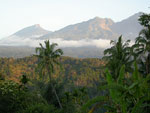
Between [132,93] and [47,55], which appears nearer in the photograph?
[132,93]

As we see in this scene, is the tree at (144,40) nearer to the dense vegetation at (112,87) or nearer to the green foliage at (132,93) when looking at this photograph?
the dense vegetation at (112,87)

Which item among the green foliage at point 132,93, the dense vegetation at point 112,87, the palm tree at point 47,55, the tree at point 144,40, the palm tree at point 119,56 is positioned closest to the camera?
the green foliage at point 132,93

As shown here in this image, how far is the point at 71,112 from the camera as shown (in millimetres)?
35781

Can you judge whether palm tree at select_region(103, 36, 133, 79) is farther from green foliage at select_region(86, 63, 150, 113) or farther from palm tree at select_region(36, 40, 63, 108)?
green foliage at select_region(86, 63, 150, 113)

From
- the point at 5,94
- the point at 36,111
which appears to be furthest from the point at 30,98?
the point at 36,111

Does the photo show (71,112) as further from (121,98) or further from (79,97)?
(121,98)

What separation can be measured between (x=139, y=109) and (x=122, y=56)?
23.7m

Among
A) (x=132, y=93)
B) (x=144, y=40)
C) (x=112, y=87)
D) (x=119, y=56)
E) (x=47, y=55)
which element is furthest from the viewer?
(x=47, y=55)

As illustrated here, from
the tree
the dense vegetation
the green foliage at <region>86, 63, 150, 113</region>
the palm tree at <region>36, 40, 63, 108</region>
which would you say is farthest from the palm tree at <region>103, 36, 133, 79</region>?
the green foliage at <region>86, 63, 150, 113</region>

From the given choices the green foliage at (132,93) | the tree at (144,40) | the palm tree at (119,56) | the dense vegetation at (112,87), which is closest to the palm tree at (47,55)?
the dense vegetation at (112,87)

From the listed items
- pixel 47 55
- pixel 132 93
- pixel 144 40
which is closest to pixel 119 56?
pixel 144 40

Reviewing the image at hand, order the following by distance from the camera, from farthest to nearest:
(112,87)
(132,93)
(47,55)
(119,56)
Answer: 1. (47,55)
2. (119,56)
3. (132,93)
4. (112,87)

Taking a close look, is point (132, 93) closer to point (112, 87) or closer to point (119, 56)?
point (112, 87)

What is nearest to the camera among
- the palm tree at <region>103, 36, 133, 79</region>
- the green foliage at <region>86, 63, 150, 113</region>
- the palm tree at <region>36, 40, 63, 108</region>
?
the green foliage at <region>86, 63, 150, 113</region>
